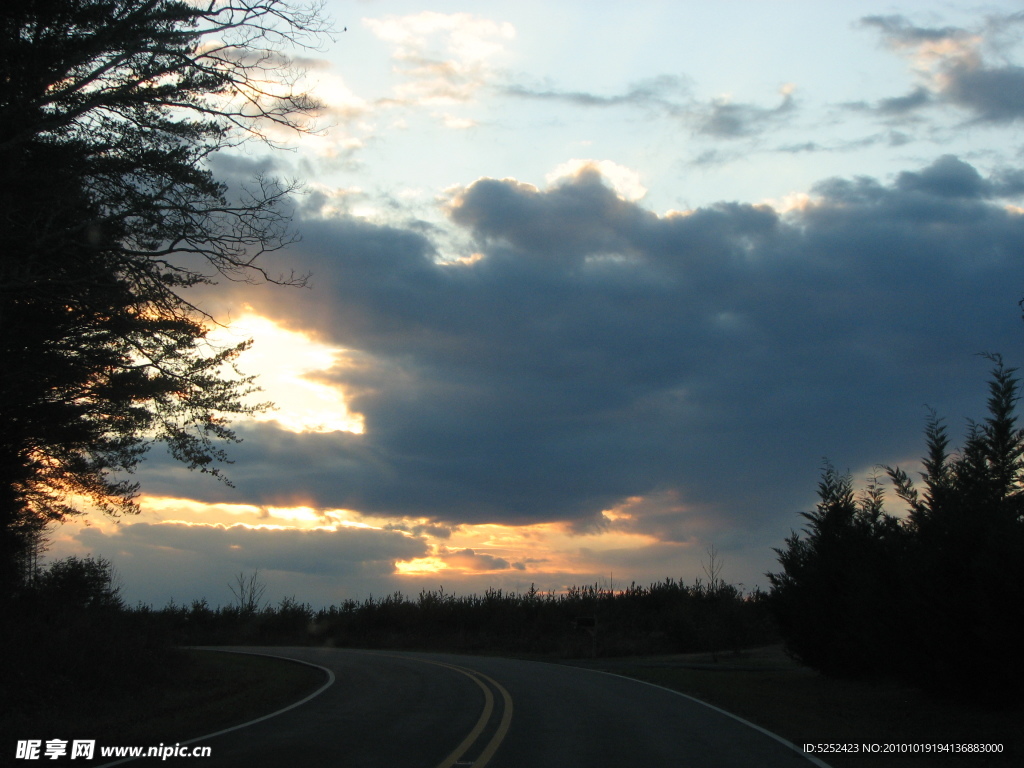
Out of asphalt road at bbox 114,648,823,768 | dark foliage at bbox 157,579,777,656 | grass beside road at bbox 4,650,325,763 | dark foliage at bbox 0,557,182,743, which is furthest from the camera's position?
dark foliage at bbox 157,579,777,656

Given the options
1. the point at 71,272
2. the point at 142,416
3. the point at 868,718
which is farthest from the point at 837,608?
the point at 71,272

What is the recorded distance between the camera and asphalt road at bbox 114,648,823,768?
9.98m

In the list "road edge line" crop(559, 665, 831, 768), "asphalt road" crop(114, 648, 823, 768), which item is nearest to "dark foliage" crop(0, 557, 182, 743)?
"asphalt road" crop(114, 648, 823, 768)

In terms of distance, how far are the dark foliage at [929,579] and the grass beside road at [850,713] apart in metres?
0.64

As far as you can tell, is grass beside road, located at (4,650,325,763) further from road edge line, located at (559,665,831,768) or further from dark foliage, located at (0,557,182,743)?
road edge line, located at (559,665,831,768)

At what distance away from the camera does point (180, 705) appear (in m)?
17.2

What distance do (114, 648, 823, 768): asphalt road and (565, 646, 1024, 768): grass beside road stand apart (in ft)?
3.06

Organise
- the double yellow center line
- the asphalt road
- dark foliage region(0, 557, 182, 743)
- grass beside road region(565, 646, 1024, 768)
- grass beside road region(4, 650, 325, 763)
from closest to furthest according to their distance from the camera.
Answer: the double yellow center line, the asphalt road, grass beside road region(565, 646, 1024, 768), grass beside road region(4, 650, 325, 763), dark foliage region(0, 557, 182, 743)

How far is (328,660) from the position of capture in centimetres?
2881

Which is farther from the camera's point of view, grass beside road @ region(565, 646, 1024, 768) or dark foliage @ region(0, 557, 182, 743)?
dark foliage @ region(0, 557, 182, 743)

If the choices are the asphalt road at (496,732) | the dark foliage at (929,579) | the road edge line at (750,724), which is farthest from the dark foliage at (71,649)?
the dark foliage at (929,579)

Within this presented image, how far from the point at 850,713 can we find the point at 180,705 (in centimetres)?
1406

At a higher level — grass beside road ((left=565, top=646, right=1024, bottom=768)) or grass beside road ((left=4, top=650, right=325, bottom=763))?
grass beside road ((left=565, top=646, right=1024, bottom=768))

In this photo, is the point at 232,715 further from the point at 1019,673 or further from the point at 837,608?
the point at 837,608
